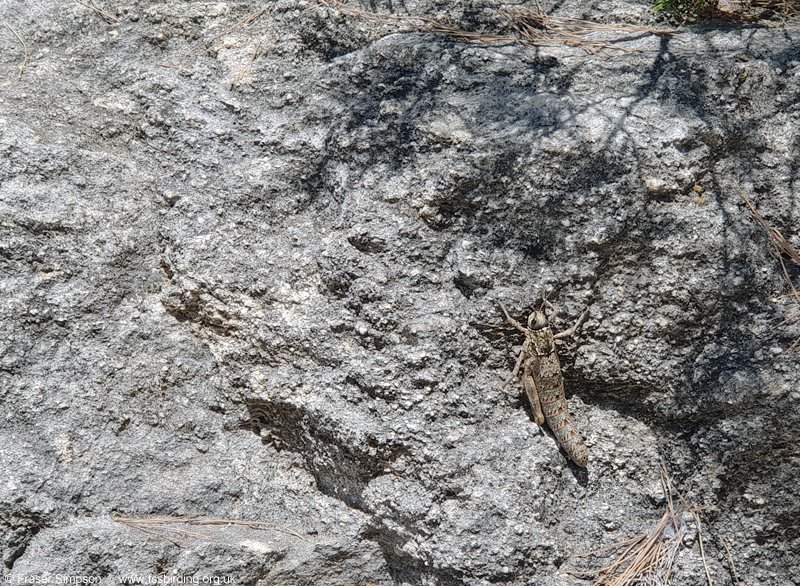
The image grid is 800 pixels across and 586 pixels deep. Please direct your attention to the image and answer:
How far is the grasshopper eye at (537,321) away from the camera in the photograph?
2.45 metres

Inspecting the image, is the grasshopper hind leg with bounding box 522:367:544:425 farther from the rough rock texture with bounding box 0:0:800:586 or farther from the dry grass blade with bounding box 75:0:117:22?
the dry grass blade with bounding box 75:0:117:22

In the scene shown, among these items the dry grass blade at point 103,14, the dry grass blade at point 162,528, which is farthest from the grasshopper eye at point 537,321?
the dry grass blade at point 103,14

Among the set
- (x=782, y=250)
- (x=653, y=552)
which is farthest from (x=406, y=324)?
(x=782, y=250)

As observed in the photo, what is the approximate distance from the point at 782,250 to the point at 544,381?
1160 millimetres

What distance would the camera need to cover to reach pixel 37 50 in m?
2.99

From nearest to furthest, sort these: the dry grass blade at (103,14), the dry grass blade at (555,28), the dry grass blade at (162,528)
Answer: the dry grass blade at (162,528), the dry grass blade at (555,28), the dry grass blade at (103,14)

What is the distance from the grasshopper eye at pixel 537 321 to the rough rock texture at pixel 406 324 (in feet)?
0.16

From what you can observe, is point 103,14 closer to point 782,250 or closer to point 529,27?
point 529,27

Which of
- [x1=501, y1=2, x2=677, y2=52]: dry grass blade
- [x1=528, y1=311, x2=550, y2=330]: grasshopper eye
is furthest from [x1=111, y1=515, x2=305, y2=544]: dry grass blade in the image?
[x1=501, y1=2, x2=677, y2=52]: dry grass blade

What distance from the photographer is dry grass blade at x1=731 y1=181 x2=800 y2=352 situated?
8.03 ft

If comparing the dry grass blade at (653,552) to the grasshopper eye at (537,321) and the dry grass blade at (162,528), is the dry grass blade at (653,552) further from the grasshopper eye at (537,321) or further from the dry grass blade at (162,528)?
the dry grass blade at (162,528)

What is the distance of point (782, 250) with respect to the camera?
253 cm

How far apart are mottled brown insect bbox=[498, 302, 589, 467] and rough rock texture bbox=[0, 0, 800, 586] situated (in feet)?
0.22

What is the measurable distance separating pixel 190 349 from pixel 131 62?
1507 mm
